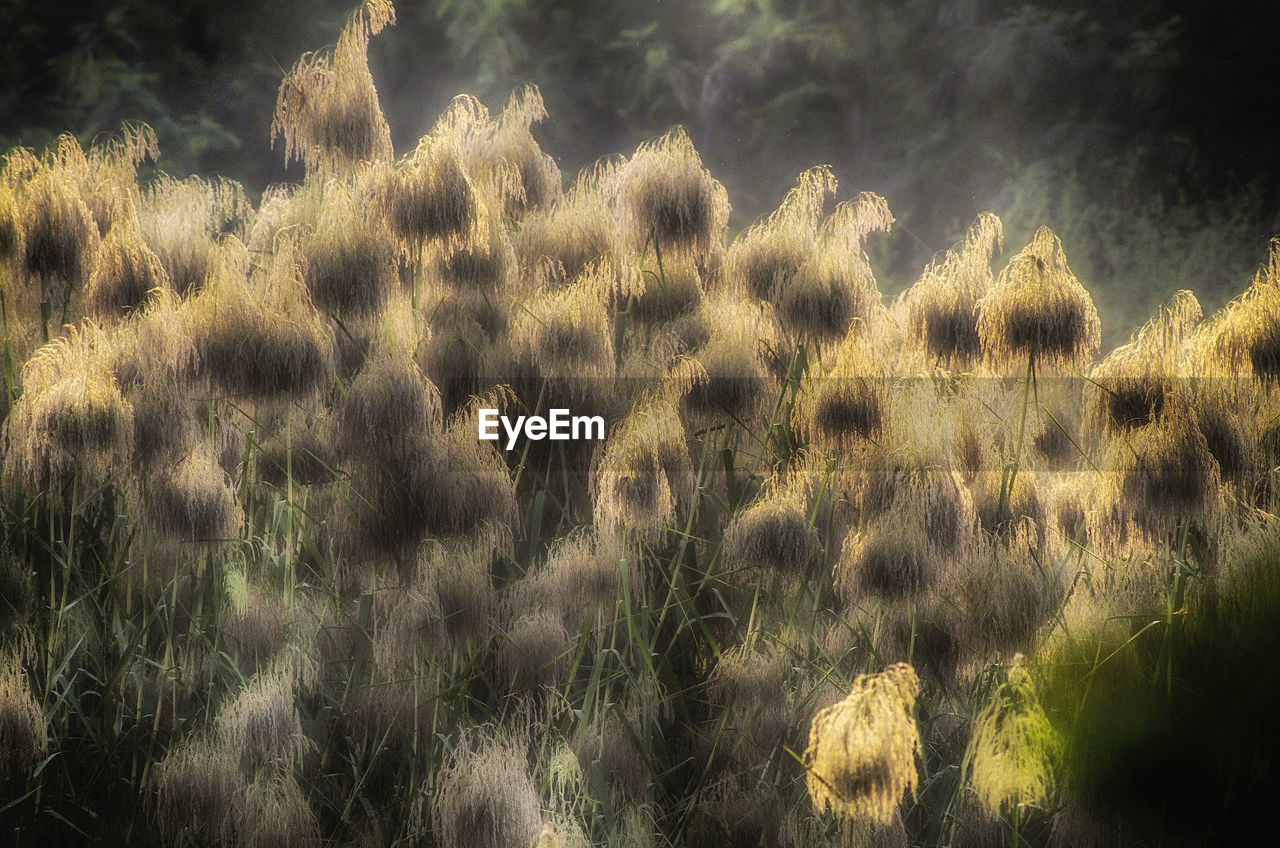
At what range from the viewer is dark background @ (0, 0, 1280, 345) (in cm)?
593

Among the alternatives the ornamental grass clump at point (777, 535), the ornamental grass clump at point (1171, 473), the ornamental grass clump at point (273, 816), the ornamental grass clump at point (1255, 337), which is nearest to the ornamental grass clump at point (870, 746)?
the ornamental grass clump at point (777, 535)

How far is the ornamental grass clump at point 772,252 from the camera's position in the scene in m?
2.25

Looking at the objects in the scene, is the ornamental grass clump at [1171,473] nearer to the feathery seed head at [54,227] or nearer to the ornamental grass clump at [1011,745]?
the ornamental grass clump at [1011,745]

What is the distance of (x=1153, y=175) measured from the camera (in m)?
6.07

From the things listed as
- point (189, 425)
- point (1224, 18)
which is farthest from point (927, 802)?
point (1224, 18)

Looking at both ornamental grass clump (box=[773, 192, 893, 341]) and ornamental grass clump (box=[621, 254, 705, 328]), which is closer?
ornamental grass clump (box=[773, 192, 893, 341])

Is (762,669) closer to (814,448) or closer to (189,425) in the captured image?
(814,448)

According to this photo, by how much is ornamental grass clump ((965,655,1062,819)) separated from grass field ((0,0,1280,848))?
25mm

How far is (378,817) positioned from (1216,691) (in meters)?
1.34

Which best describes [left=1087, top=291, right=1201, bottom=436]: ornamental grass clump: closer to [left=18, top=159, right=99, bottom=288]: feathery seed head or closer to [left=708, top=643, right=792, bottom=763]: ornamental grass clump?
[left=708, top=643, right=792, bottom=763]: ornamental grass clump

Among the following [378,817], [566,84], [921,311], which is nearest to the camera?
[378,817]

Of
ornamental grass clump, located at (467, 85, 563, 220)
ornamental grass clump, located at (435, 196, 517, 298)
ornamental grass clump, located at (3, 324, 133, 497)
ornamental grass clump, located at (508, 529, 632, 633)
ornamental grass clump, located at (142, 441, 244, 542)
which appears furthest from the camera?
ornamental grass clump, located at (467, 85, 563, 220)

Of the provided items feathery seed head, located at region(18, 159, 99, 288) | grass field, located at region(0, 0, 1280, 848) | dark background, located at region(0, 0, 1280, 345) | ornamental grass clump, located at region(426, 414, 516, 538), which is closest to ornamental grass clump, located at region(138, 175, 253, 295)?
grass field, located at region(0, 0, 1280, 848)

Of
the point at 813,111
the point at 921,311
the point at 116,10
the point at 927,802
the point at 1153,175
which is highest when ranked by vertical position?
the point at 116,10
